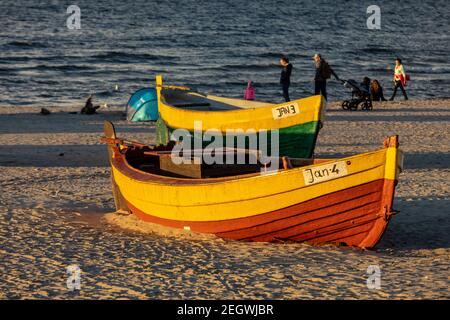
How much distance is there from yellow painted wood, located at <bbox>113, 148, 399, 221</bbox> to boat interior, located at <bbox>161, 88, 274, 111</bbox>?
8011 mm

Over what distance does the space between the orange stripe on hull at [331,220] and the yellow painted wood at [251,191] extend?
0.11m

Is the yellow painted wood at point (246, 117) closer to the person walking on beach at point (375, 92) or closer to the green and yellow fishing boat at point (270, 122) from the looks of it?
the green and yellow fishing boat at point (270, 122)

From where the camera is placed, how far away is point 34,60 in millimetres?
54688

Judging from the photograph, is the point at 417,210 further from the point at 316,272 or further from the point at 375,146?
the point at 375,146

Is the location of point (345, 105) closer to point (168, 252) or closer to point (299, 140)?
point (299, 140)

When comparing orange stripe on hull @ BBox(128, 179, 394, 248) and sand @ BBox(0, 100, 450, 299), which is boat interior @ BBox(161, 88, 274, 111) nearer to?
sand @ BBox(0, 100, 450, 299)

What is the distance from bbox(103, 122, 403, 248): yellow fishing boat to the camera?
13.3m

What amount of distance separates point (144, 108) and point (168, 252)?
15204mm

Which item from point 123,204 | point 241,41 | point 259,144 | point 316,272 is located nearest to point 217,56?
point 241,41

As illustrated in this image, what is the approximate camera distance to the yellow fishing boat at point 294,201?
43.7 ft
